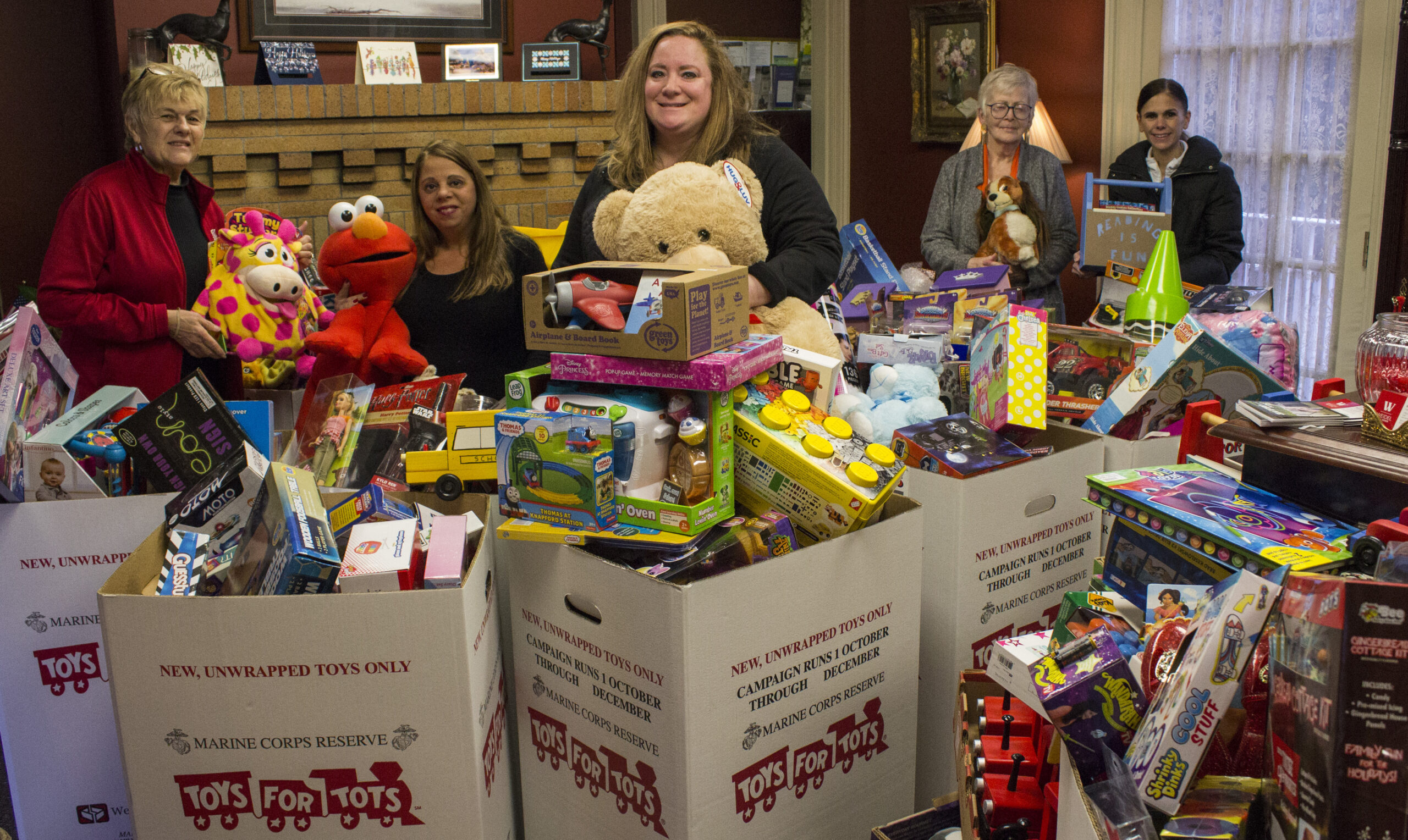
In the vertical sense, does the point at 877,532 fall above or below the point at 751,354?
below

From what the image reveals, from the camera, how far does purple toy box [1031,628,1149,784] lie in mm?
940

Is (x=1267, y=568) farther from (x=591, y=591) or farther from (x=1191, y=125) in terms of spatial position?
(x=1191, y=125)

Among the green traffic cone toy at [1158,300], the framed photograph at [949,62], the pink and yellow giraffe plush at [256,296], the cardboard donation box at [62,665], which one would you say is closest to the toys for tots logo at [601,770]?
the cardboard donation box at [62,665]

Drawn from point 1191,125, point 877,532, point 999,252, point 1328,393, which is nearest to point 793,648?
point 877,532

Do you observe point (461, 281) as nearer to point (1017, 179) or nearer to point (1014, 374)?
point (1014, 374)

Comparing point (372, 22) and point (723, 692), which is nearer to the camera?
point (723, 692)

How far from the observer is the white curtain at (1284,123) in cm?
377

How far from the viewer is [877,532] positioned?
4.31ft

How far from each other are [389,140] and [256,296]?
2241 millimetres

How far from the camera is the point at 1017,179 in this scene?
343 cm

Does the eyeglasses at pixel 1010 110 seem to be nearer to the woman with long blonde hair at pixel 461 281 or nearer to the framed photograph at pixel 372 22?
the woman with long blonde hair at pixel 461 281

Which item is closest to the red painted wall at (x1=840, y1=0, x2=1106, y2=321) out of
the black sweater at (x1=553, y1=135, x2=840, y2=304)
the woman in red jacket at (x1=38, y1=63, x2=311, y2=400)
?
the black sweater at (x1=553, y1=135, x2=840, y2=304)

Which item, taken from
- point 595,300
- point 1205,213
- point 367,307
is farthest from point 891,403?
point 1205,213

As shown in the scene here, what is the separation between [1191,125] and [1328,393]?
3.19m
